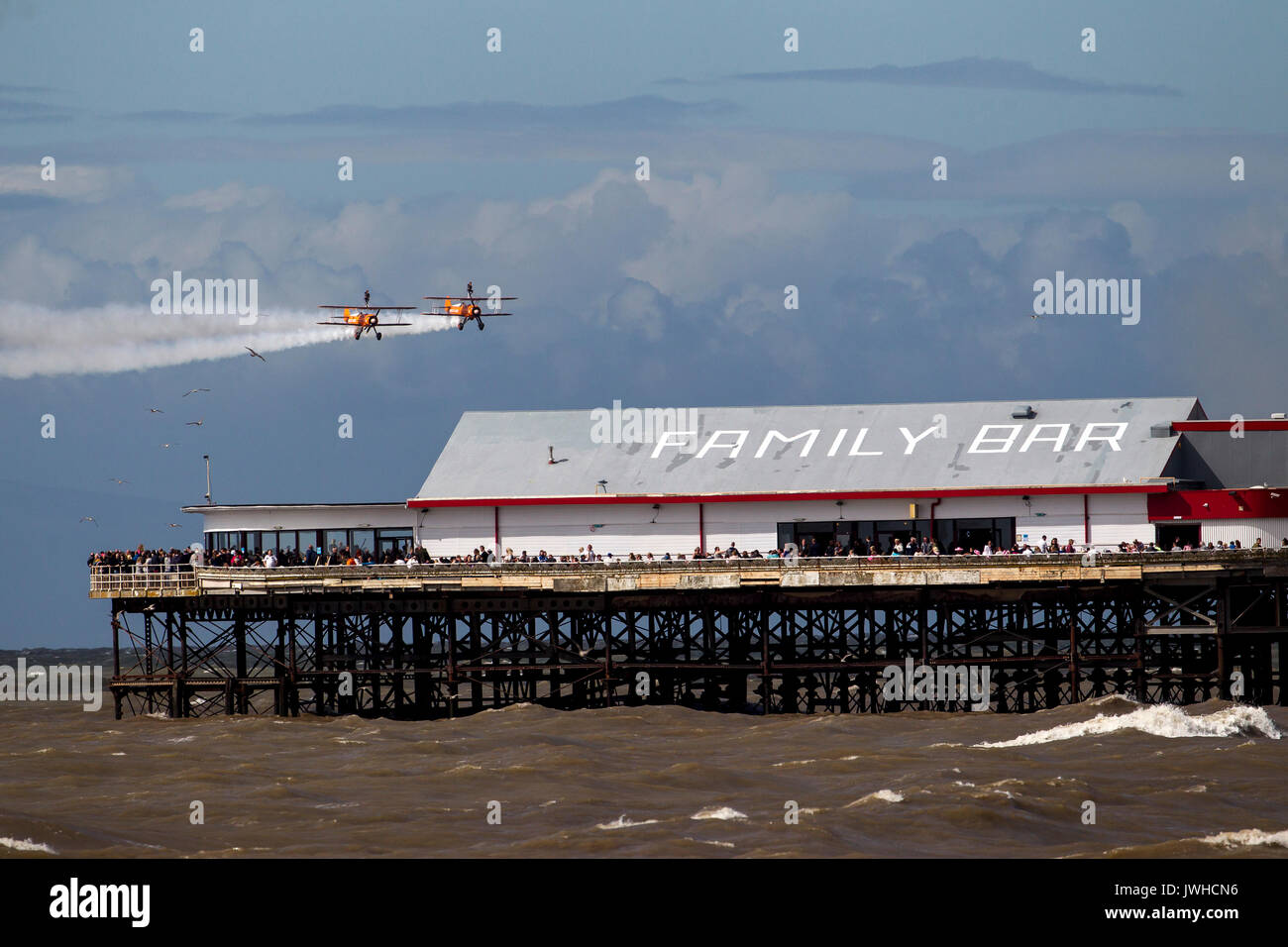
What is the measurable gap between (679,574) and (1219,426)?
19.8 meters

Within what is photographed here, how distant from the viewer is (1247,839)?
98.7 feet

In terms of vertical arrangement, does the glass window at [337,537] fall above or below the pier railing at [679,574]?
above

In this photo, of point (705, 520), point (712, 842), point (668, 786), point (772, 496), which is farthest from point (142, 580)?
point (712, 842)

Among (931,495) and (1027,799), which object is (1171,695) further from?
(1027,799)

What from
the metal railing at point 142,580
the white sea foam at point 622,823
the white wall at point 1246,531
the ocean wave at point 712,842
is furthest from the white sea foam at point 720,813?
the metal railing at point 142,580

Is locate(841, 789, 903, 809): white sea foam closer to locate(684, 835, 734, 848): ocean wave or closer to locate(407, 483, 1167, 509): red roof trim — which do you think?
locate(684, 835, 734, 848): ocean wave

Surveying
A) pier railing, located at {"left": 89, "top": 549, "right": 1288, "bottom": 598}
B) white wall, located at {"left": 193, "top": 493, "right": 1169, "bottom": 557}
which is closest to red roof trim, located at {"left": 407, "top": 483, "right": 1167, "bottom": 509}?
white wall, located at {"left": 193, "top": 493, "right": 1169, "bottom": 557}

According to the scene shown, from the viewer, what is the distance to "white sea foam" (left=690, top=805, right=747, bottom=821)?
3316 cm

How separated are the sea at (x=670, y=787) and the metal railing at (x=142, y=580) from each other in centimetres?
558

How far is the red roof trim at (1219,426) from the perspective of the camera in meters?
56.2

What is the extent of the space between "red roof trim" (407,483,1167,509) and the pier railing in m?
4.12

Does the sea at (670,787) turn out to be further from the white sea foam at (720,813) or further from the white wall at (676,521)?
the white wall at (676,521)
